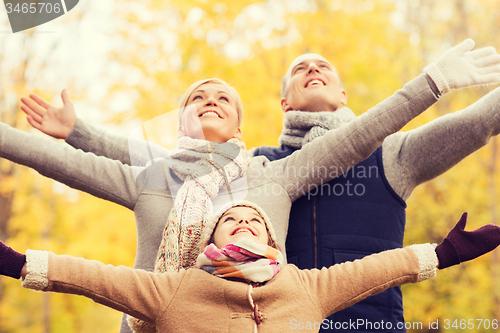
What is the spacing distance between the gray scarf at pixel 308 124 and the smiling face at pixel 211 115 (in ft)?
1.14

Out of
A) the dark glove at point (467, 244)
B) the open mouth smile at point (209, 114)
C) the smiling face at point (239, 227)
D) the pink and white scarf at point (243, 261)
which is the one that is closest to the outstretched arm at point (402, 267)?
the dark glove at point (467, 244)

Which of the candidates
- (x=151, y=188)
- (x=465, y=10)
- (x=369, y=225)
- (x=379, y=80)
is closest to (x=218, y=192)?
(x=151, y=188)

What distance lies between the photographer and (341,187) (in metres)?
2.51

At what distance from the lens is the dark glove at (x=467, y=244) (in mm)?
1862

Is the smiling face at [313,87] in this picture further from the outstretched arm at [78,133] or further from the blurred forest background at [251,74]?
the blurred forest background at [251,74]

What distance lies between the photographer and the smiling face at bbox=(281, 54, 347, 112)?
2774 millimetres

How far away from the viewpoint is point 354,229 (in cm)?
242

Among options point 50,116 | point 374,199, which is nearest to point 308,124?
point 374,199

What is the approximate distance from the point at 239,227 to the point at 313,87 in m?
1.18

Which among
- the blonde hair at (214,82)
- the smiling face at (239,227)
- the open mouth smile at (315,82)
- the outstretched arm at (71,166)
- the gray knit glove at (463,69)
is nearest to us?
the smiling face at (239,227)

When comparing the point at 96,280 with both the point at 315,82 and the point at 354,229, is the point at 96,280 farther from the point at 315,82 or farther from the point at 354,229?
the point at 315,82

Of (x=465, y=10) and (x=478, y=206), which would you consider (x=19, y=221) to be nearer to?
(x=478, y=206)

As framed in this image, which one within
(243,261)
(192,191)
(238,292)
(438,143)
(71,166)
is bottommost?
(238,292)

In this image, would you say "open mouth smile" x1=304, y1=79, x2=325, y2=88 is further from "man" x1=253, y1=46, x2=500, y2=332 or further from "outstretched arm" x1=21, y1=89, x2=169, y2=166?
"outstretched arm" x1=21, y1=89, x2=169, y2=166
